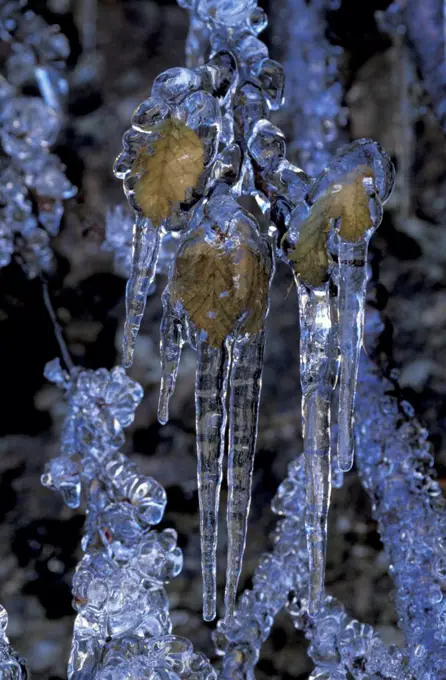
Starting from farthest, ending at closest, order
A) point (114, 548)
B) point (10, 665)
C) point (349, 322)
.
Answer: point (114, 548) → point (10, 665) → point (349, 322)

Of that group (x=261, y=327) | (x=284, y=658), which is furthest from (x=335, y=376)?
(x=284, y=658)

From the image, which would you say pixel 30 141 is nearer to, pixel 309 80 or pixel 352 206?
pixel 309 80

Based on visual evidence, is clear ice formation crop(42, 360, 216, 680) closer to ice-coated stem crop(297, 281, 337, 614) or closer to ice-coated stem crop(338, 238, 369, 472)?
ice-coated stem crop(297, 281, 337, 614)

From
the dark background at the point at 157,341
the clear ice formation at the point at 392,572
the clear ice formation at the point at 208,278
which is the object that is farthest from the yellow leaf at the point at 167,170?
the dark background at the point at 157,341

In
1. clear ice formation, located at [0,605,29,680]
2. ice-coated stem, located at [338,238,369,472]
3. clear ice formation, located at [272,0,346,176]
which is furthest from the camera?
clear ice formation, located at [272,0,346,176]

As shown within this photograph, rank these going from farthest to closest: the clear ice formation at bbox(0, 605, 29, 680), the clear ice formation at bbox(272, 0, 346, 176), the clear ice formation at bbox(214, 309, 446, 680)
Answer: the clear ice formation at bbox(272, 0, 346, 176), the clear ice formation at bbox(214, 309, 446, 680), the clear ice formation at bbox(0, 605, 29, 680)

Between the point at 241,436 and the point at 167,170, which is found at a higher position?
the point at 167,170

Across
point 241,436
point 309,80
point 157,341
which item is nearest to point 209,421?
point 241,436

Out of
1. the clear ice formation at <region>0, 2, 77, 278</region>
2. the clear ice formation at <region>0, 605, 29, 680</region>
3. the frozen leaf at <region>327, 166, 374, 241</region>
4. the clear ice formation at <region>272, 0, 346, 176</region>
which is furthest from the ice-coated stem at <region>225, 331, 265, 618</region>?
the clear ice formation at <region>0, 2, 77, 278</region>
